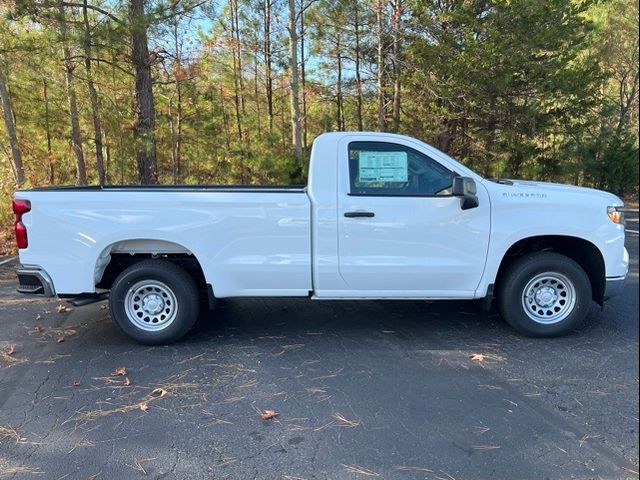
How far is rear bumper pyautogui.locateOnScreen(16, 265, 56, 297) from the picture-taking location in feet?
15.2

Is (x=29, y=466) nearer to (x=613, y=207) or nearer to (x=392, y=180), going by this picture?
(x=392, y=180)

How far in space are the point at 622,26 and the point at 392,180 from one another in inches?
773

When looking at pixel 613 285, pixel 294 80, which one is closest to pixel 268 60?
pixel 294 80

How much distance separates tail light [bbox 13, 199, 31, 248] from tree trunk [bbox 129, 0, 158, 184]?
5851 millimetres

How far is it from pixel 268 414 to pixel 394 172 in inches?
96.3

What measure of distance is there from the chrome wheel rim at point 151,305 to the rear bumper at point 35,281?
69cm

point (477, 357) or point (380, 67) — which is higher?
point (380, 67)

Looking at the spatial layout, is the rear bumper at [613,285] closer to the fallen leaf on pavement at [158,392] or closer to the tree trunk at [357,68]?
the fallen leaf on pavement at [158,392]

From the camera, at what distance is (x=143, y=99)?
10.5 metres

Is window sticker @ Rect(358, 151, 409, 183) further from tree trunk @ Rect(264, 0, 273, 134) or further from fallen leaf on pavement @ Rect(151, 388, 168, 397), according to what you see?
tree trunk @ Rect(264, 0, 273, 134)

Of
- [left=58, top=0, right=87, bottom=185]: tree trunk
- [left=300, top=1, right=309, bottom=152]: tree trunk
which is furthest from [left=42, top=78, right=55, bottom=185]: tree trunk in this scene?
[left=300, top=1, right=309, bottom=152]: tree trunk

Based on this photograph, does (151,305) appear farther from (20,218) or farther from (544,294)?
(544,294)

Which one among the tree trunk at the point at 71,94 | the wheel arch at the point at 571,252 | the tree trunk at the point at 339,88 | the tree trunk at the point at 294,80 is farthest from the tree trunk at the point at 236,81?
the wheel arch at the point at 571,252

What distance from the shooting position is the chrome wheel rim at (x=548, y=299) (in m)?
4.80
